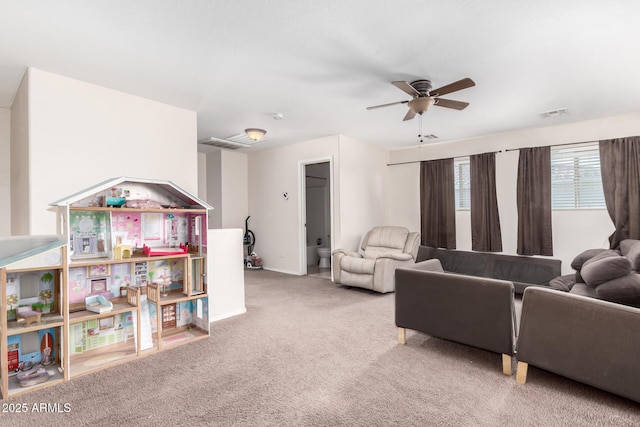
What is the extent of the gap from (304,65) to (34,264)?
8.42ft

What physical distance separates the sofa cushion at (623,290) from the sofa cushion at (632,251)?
1.48ft

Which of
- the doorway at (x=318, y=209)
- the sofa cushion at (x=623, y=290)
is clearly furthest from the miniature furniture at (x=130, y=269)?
the doorway at (x=318, y=209)

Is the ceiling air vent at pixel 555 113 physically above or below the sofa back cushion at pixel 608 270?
above

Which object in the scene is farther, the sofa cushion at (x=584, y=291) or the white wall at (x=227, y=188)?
the white wall at (x=227, y=188)

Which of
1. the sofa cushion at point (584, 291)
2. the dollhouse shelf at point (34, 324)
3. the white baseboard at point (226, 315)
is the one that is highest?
the dollhouse shelf at point (34, 324)

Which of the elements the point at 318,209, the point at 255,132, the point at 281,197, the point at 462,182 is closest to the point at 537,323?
the point at 462,182

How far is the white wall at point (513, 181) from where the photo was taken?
4.28 meters

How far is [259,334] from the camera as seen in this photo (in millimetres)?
3041

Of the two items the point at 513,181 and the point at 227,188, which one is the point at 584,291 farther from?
the point at 227,188

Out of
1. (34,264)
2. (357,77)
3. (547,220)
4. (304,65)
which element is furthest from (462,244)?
(34,264)

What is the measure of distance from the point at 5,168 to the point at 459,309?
4.97 m

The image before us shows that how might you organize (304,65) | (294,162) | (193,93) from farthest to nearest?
(294,162) → (193,93) → (304,65)

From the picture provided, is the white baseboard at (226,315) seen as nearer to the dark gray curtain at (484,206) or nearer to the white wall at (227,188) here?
the white wall at (227,188)

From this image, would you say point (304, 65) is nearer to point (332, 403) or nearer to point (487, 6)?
point (487, 6)
